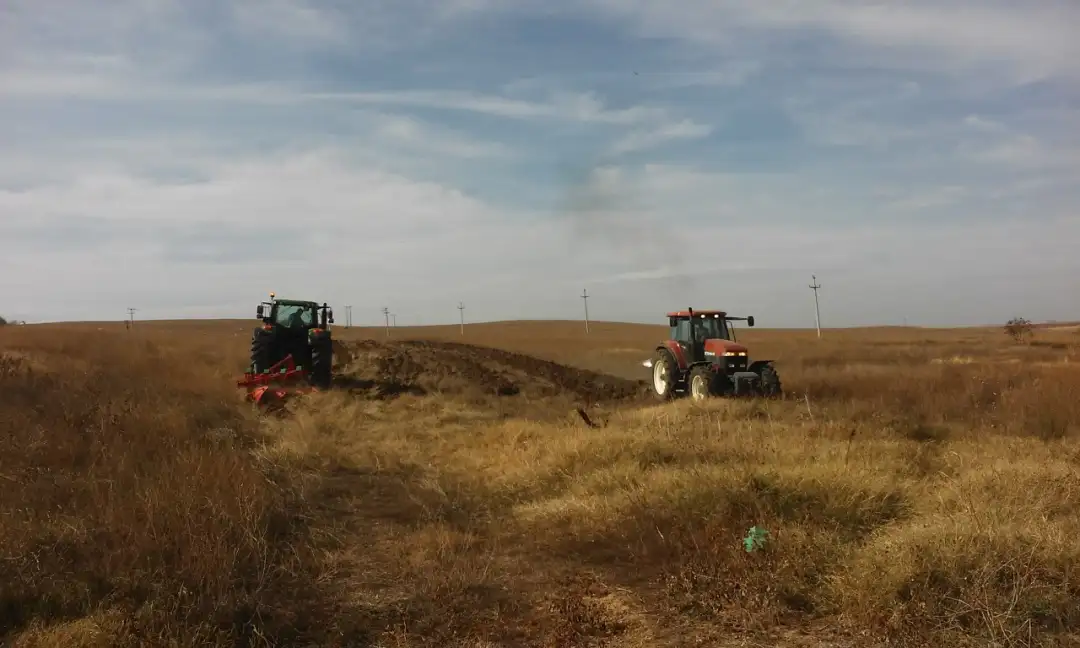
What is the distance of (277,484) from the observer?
693 centimetres

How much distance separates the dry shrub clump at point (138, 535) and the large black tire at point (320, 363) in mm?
7092

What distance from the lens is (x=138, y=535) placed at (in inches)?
180

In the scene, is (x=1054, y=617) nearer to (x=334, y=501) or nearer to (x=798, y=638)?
(x=798, y=638)

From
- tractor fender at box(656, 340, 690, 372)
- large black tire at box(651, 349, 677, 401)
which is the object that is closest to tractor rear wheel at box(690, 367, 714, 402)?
tractor fender at box(656, 340, 690, 372)

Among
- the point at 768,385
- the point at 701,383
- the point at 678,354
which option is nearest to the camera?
the point at 768,385

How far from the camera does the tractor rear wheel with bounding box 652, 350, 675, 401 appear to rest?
50.6 ft

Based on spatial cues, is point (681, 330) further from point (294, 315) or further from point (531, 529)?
point (531, 529)

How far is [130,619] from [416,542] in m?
2.15

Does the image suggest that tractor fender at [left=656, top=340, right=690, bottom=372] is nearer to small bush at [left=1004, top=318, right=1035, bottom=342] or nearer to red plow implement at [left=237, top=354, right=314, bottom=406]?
red plow implement at [left=237, top=354, right=314, bottom=406]

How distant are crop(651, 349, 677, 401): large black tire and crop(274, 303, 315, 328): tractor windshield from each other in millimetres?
8468

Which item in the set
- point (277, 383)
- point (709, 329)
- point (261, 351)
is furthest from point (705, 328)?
point (261, 351)

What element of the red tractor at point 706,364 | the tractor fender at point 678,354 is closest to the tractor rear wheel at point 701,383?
the red tractor at point 706,364

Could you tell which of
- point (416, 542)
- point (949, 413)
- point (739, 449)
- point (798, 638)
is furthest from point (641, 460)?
point (949, 413)

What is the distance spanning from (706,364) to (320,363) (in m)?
8.60
